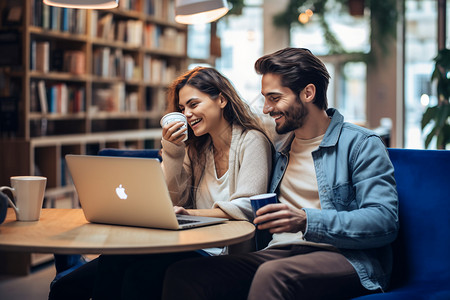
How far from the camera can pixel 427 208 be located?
1835mm

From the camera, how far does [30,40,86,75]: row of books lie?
4438 millimetres

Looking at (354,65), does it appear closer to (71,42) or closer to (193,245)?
(71,42)

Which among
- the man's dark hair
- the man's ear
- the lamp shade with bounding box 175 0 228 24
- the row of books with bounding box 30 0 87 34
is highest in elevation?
the row of books with bounding box 30 0 87 34

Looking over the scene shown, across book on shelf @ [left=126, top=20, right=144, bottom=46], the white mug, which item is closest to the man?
the white mug

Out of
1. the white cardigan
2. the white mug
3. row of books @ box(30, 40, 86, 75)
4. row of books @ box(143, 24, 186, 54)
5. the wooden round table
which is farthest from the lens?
row of books @ box(143, 24, 186, 54)

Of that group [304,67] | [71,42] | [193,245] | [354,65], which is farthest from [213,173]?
[354,65]

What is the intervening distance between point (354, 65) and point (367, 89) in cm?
42

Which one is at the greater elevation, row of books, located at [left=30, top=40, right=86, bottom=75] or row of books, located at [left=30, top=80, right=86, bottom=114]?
row of books, located at [left=30, top=40, right=86, bottom=75]

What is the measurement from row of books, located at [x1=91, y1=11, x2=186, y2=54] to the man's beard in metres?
3.46

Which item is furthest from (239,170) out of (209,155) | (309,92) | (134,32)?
(134,32)

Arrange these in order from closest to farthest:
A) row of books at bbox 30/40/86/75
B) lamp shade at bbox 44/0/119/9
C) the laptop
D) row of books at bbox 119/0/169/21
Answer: the laptop
lamp shade at bbox 44/0/119/9
row of books at bbox 30/40/86/75
row of books at bbox 119/0/169/21

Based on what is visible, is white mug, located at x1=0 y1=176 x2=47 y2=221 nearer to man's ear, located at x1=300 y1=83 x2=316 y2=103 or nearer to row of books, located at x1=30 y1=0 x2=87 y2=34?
man's ear, located at x1=300 y1=83 x2=316 y2=103

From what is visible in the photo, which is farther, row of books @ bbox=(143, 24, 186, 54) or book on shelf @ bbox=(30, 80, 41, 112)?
row of books @ bbox=(143, 24, 186, 54)

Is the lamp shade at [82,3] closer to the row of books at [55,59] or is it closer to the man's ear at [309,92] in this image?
the man's ear at [309,92]
